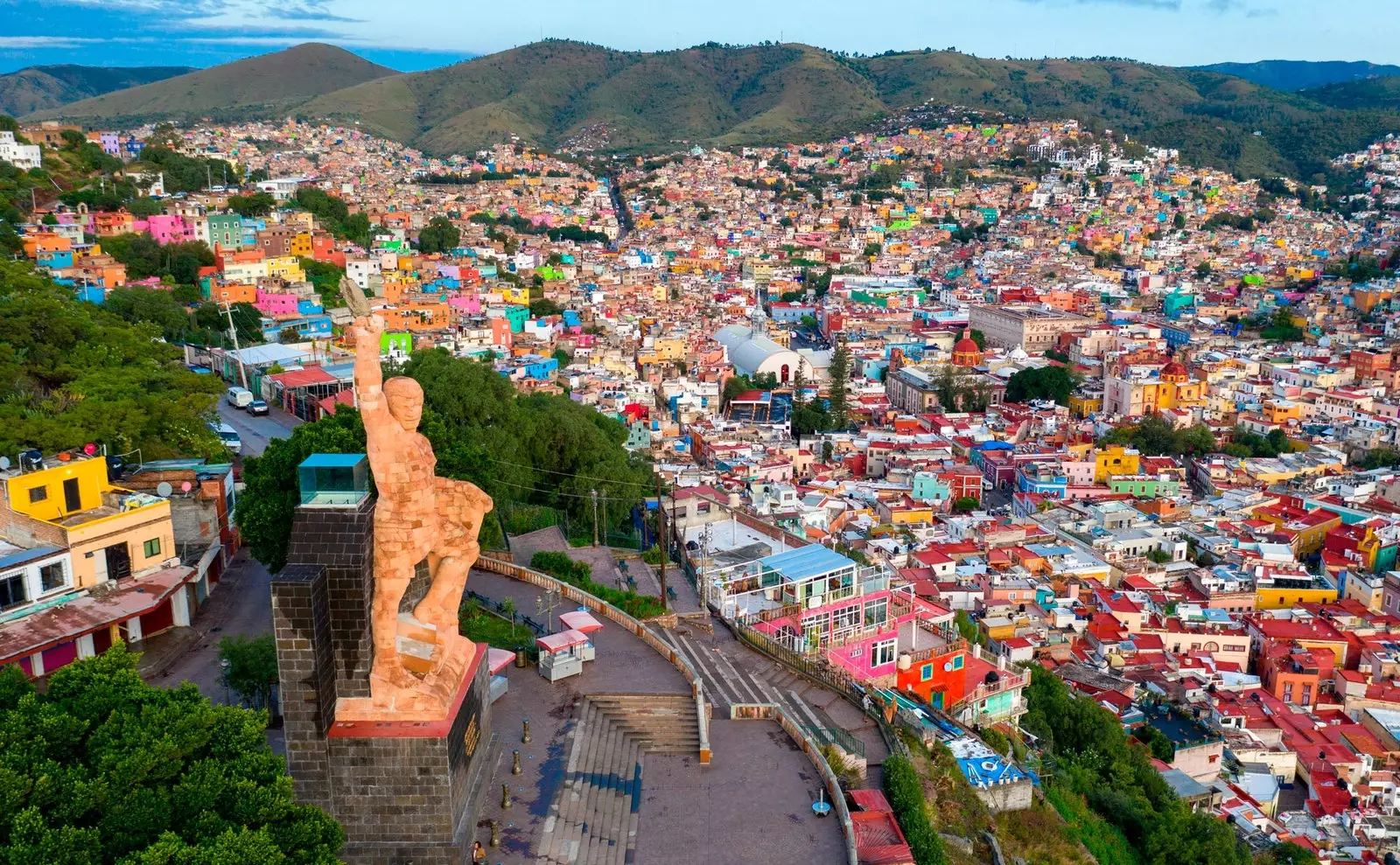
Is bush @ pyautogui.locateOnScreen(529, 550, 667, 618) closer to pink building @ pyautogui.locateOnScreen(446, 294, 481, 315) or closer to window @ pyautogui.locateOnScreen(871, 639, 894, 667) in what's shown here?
window @ pyautogui.locateOnScreen(871, 639, 894, 667)

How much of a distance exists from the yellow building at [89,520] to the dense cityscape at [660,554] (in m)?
0.05

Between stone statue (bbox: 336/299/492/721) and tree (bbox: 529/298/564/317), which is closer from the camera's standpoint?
stone statue (bbox: 336/299/492/721)

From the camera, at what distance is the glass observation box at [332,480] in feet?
24.9

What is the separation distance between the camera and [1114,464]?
3388 cm

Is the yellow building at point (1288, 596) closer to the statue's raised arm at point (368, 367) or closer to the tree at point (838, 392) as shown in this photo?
the tree at point (838, 392)

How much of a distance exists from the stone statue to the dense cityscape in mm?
37

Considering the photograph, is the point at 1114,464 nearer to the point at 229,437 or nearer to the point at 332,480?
the point at 229,437

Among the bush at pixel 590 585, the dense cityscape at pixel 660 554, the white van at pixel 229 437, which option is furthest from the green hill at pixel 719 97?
the bush at pixel 590 585

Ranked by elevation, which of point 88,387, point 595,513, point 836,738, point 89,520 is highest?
point 88,387

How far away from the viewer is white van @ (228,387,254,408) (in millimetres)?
23859

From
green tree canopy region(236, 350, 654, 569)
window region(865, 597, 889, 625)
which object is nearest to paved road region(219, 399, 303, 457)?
green tree canopy region(236, 350, 654, 569)

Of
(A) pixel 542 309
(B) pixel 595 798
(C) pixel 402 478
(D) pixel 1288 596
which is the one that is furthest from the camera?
(A) pixel 542 309

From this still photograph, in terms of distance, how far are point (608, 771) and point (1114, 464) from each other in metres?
28.2

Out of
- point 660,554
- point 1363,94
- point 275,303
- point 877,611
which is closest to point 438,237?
point 275,303
